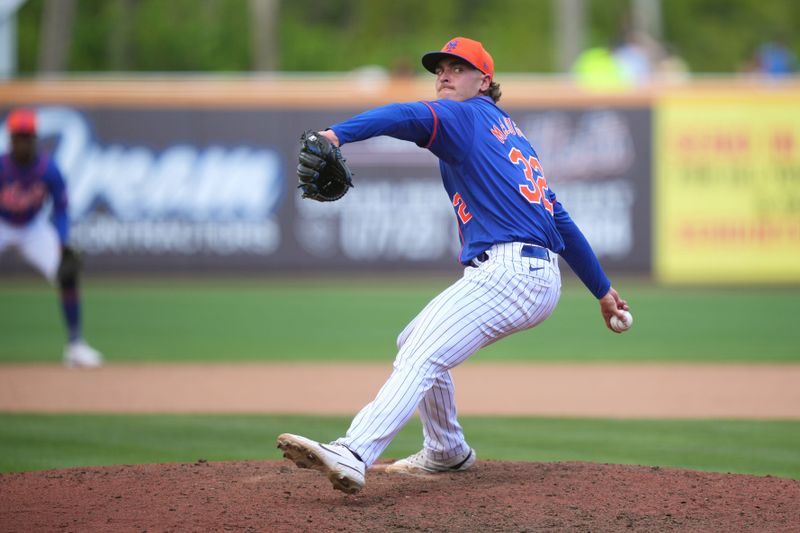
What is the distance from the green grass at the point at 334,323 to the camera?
10.7 meters

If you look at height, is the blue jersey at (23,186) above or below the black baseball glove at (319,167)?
above

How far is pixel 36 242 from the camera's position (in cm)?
1062

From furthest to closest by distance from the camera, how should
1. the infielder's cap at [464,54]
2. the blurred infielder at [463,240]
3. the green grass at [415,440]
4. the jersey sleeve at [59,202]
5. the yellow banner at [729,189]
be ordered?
the yellow banner at [729,189], the jersey sleeve at [59,202], the green grass at [415,440], the infielder's cap at [464,54], the blurred infielder at [463,240]

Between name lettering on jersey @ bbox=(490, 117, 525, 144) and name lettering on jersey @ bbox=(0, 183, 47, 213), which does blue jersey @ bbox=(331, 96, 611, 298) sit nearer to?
name lettering on jersey @ bbox=(490, 117, 525, 144)

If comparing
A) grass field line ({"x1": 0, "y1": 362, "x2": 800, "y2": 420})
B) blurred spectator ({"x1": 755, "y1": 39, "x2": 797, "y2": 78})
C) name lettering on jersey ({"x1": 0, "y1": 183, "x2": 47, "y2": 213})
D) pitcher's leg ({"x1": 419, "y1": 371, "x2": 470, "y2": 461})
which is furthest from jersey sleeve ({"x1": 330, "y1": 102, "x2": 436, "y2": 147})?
blurred spectator ({"x1": 755, "y1": 39, "x2": 797, "y2": 78})

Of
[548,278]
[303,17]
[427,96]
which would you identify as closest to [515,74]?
[303,17]

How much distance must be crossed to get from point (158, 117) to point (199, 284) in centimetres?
244

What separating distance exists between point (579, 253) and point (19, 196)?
6.68 m

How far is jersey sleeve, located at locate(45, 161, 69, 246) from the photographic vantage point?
394 inches

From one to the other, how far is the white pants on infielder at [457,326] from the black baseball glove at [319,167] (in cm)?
65

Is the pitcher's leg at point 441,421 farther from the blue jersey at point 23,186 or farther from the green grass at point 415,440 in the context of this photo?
the blue jersey at point 23,186

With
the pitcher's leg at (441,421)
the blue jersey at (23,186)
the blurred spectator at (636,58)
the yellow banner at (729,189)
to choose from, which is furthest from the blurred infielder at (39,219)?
the blurred spectator at (636,58)

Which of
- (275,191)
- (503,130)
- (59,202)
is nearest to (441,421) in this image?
(503,130)

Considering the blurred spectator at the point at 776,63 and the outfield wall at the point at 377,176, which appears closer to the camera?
the outfield wall at the point at 377,176
